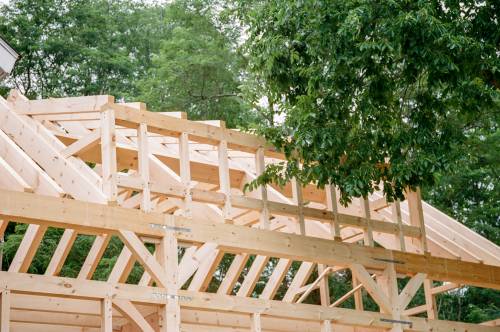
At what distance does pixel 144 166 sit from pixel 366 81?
304 centimetres

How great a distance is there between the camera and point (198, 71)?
21688 mm

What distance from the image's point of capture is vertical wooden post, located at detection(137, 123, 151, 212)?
1009cm

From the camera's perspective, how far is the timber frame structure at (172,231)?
9492 mm

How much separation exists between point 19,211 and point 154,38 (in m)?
17.4

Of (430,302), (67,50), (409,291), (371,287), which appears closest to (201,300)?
(371,287)

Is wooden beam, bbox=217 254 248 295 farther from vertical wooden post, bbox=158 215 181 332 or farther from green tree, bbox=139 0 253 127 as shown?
green tree, bbox=139 0 253 127

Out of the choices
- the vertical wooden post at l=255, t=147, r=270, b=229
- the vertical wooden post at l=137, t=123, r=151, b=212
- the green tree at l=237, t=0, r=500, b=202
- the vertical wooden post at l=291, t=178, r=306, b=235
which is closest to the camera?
the vertical wooden post at l=137, t=123, r=151, b=212

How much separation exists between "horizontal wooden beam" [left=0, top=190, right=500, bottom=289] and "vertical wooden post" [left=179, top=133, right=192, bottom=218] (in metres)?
0.28

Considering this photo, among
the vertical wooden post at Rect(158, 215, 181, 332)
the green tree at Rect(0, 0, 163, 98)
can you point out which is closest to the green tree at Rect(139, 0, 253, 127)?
the green tree at Rect(0, 0, 163, 98)

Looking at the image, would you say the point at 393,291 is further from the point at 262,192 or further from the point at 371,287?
the point at 262,192

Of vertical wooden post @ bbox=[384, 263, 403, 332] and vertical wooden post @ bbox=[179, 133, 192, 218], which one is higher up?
vertical wooden post @ bbox=[179, 133, 192, 218]

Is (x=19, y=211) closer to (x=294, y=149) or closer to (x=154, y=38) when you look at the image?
(x=294, y=149)

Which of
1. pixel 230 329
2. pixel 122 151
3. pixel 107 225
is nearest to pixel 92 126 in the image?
pixel 122 151

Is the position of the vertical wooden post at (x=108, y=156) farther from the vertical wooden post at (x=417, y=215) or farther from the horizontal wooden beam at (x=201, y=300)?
the vertical wooden post at (x=417, y=215)
